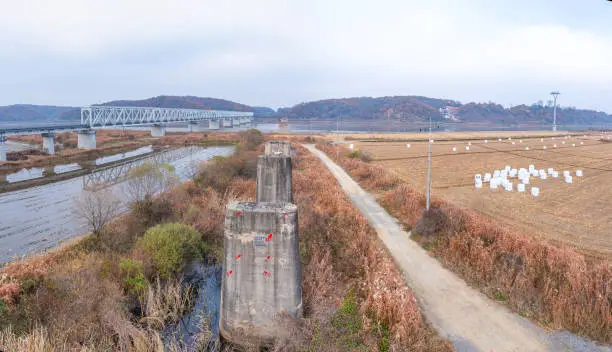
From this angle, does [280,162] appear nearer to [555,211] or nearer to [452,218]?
[452,218]

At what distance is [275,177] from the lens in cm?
2425

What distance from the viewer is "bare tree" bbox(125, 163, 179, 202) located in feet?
89.0

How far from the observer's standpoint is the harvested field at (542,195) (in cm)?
2153

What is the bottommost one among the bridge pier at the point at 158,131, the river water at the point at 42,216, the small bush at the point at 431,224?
the river water at the point at 42,216

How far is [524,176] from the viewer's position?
38.8 m

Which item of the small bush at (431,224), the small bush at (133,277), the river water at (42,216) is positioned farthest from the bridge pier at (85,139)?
the small bush at (431,224)

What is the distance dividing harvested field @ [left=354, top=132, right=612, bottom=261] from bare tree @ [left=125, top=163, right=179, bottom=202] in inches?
854

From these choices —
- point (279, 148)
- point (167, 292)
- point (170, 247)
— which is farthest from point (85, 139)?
point (167, 292)

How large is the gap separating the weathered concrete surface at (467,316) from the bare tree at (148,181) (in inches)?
687

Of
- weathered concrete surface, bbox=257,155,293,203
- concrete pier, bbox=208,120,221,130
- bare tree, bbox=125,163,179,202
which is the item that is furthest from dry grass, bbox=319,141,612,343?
concrete pier, bbox=208,120,221,130

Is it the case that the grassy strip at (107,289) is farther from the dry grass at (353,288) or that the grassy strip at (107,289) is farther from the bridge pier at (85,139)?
the bridge pier at (85,139)

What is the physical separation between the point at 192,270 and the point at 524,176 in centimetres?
3375

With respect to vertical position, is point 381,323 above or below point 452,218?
below

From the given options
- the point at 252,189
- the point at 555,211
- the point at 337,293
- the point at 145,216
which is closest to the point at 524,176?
the point at 555,211
